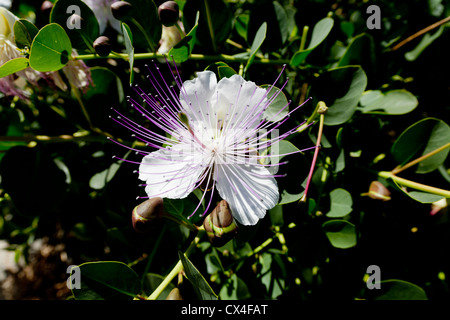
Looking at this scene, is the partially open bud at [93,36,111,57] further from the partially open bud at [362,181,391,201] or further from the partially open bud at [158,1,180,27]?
the partially open bud at [362,181,391,201]

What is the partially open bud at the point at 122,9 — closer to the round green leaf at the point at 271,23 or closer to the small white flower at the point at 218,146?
the small white flower at the point at 218,146

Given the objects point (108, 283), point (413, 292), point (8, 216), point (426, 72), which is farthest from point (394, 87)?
point (8, 216)

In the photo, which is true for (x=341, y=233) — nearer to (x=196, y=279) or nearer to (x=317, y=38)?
(x=196, y=279)

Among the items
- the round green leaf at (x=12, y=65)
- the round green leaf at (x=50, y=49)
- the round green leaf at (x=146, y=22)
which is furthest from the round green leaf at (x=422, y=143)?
the round green leaf at (x=12, y=65)

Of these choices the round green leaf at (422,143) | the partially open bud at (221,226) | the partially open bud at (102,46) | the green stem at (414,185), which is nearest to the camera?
the partially open bud at (221,226)

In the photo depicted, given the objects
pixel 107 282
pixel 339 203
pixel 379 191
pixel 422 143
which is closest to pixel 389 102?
pixel 422 143

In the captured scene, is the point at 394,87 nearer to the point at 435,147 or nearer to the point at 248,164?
the point at 435,147

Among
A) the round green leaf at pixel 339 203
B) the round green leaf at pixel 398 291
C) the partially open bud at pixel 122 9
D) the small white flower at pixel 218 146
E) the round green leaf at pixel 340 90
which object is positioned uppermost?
the partially open bud at pixel 122 9
